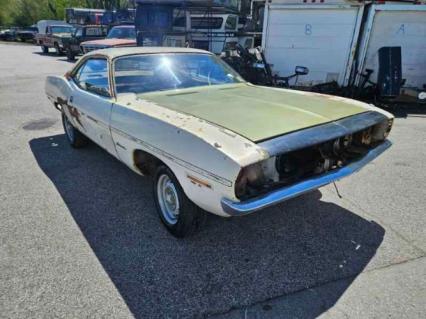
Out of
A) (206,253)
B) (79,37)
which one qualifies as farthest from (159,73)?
(79,37)

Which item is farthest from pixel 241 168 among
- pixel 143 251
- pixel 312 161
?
pixel 143 251

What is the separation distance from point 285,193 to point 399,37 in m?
→ 8.20

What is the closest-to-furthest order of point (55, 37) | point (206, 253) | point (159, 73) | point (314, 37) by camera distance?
point (206, 253) < point (159, 73) < point (314, 37) < point (55, 37)

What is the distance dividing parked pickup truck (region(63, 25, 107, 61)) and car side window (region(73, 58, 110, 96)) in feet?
50.5

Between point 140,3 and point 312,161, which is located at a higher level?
point 140,3

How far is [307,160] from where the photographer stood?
8.52ft

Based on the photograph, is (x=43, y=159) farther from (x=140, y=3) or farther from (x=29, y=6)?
(x=29, y=6)

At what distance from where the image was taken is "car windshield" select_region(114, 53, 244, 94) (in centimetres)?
328

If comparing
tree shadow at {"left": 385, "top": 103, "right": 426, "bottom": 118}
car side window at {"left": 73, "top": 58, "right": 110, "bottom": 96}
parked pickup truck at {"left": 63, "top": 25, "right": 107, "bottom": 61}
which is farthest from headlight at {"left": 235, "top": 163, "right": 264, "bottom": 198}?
parked pickup truck at {"left": 63, "top": 25, "right": 107, "bottom": 61}

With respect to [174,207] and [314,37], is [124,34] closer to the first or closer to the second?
[314,37]

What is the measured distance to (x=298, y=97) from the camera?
3.23m

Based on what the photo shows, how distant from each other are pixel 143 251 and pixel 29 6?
192ft

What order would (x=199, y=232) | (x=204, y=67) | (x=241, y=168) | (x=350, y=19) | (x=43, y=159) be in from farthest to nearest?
(x=350, y=19)
(x=43, y=159)
(x=204, y=67)
(x=199, y=232)
(x=241, y=168)

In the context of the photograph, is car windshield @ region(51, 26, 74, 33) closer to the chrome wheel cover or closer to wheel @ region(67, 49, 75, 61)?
wheel @ region(67, 49, 75, 61)
